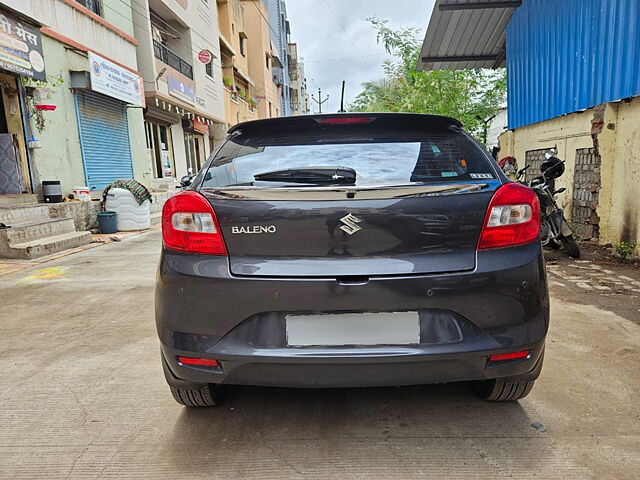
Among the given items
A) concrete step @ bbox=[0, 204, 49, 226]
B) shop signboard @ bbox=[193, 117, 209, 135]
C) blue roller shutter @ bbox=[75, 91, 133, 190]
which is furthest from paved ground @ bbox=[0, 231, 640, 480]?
shop signboard @ bbox=[193, 117, 209, 135]

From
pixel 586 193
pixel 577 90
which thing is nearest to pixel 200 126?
pixel 577 90

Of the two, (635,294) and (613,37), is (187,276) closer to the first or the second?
(635,294)

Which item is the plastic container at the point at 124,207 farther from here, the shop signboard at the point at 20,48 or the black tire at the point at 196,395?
the black tire at the point at 196,395

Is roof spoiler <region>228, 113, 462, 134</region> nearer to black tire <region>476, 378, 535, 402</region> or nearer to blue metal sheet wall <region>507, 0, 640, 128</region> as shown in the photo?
black tire <region>476, 378, 535, 402</region>

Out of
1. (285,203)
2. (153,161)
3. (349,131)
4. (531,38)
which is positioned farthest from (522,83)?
(153,161)

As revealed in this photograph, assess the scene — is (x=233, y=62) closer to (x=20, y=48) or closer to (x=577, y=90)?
(x=20, y=48)

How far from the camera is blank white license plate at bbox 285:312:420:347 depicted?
67.6 inches

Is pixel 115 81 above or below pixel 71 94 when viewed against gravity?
above

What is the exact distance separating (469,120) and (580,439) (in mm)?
14054

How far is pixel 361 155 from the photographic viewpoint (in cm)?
203

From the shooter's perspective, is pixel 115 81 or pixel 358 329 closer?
pixel 358 329

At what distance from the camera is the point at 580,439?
6.43 ft

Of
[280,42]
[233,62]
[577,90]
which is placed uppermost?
[280,42]

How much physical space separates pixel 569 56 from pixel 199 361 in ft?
24.0
